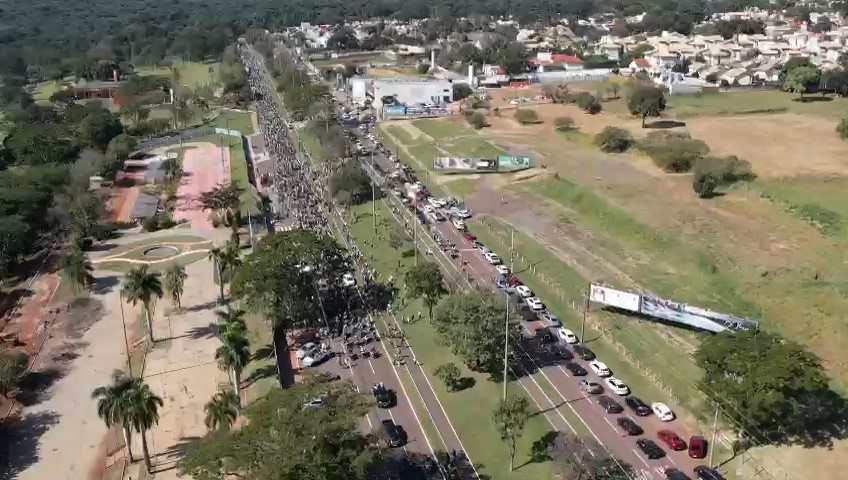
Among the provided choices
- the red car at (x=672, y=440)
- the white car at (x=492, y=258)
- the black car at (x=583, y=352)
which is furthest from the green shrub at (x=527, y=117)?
the red car at (x=672, y=440)

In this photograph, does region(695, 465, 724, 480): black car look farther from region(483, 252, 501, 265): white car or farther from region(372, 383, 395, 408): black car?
region(483, 252, 501, 265): white car

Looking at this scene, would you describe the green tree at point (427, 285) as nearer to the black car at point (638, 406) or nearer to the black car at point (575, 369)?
the black car at point (575, 369)

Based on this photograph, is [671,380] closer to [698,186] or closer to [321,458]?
[321,458]

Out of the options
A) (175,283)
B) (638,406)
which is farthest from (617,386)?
(175,283)

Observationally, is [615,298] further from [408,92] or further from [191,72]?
[191,72]

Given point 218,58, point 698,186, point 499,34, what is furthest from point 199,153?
point 499,34

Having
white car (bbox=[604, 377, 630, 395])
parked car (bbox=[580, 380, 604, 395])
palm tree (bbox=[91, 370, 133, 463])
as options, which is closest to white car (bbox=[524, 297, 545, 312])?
white car (bbox=[604, 377, 630, 395])
